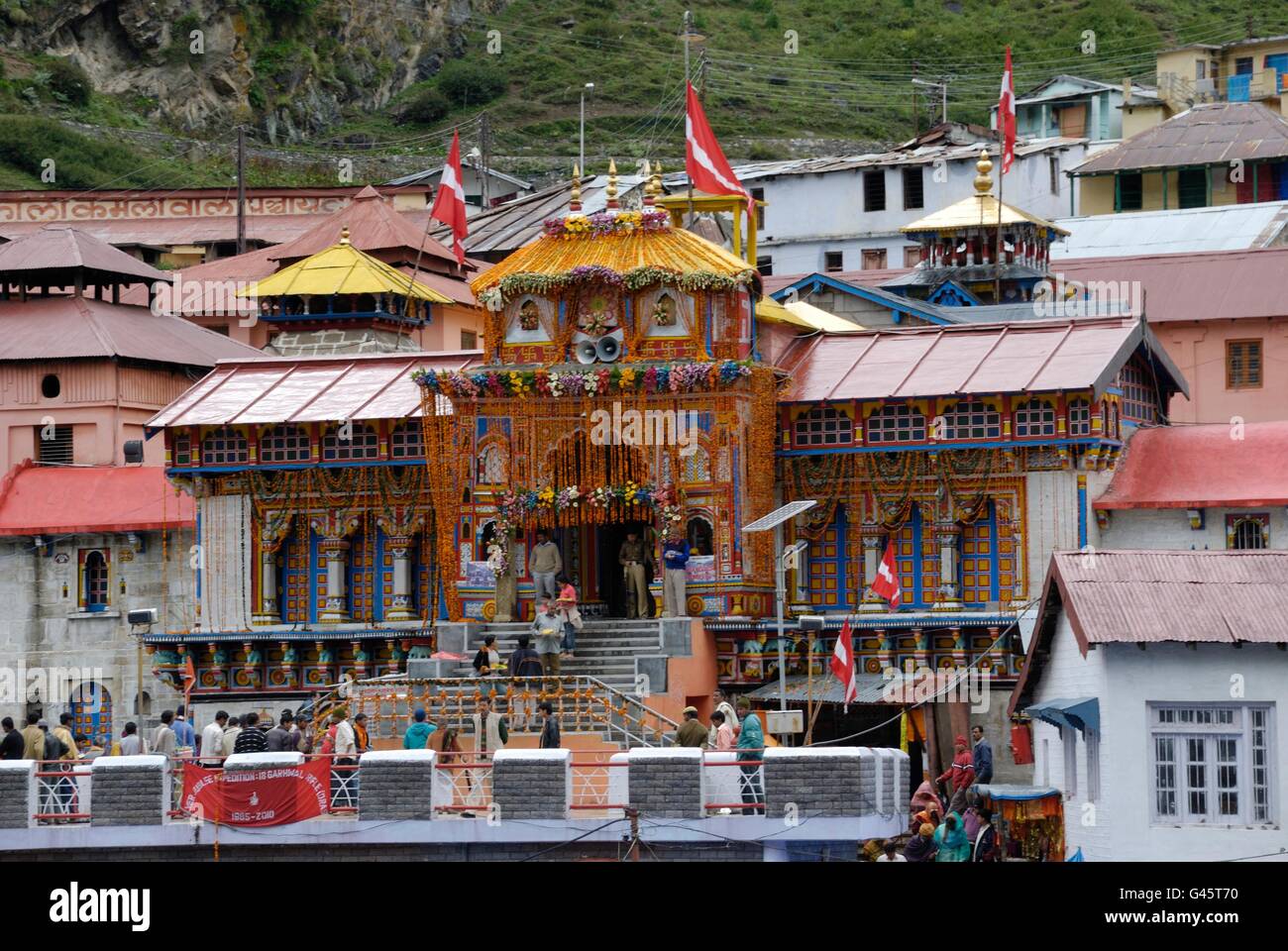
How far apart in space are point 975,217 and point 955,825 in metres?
38.0

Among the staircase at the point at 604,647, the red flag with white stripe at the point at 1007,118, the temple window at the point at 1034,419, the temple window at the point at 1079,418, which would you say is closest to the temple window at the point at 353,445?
the staircase at the point at 604,647

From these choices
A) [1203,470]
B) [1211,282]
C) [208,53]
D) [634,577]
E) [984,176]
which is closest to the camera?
[1203,470]

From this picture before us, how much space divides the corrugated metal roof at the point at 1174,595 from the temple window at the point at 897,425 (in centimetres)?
1277

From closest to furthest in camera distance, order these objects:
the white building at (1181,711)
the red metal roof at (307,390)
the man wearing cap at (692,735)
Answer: the white building at (1181,711) → the man wearing cap at (692,735) → the red metal roof at (307,390)

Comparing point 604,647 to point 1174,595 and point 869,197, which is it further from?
point 869,197

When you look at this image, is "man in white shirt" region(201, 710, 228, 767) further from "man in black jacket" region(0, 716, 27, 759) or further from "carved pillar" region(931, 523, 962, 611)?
"carved pillar" region(931, 523, 962, 611)

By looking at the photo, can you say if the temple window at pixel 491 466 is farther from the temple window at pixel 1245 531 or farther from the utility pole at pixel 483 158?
A: the utility pole at pixel 483 158

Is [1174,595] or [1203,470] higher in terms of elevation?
[1203,470]

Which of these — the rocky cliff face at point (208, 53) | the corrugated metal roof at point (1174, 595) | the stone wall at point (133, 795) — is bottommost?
the stone wall at point (133, 795)

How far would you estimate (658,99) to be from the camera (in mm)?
132375

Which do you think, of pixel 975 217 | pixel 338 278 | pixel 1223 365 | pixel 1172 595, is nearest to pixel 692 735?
pixel 1172 595

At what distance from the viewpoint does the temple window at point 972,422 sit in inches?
2266

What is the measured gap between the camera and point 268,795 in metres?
43.5
